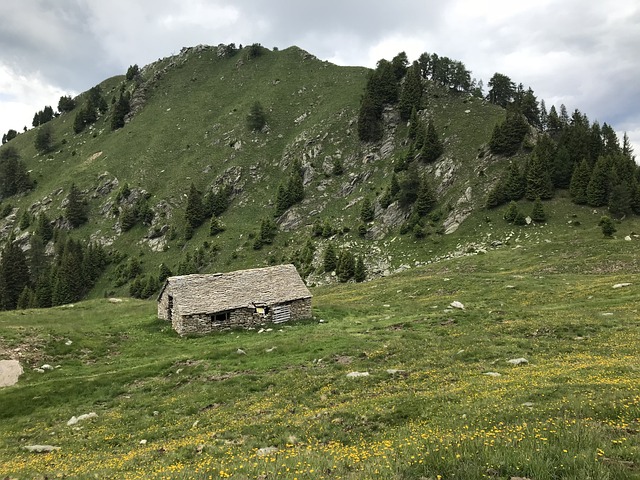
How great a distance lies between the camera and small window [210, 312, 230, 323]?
42.6m

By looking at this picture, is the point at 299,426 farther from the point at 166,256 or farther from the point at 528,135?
the point at 166,256

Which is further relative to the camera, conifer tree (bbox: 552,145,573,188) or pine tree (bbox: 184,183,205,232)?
pine tree (bbox: 184,183,205,232)

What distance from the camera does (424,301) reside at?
43.9m

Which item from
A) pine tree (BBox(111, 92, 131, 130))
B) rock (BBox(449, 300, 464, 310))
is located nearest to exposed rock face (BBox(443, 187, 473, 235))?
rock (BBox(449, 300, 464, 310))

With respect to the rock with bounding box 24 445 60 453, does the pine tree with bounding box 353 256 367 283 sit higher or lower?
higher

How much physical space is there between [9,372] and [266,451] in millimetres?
26867

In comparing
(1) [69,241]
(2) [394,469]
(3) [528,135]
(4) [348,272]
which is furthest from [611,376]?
(1) [69,241]

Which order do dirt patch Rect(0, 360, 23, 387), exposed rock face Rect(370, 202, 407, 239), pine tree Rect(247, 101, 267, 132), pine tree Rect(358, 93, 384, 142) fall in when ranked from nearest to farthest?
dirt patch Rect(0, 360, 23, 387), exposed rock face Rect(370, 202, 407, 239), pine tree Rect(358, 93, 384, 142), pine tree Rect(247, 101, 267, 132)

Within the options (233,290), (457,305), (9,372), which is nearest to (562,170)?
(457,305)

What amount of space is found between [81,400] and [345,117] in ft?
374

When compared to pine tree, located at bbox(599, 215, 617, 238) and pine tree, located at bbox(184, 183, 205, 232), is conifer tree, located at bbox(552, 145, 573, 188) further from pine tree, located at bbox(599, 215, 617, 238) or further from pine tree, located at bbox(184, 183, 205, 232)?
pine tree, located at bbox(184, 183, 205, 232)

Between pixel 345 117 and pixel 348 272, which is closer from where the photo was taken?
pixel 348 272

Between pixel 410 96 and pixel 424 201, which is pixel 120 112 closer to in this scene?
pixel 410 96

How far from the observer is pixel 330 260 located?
82.2 m
